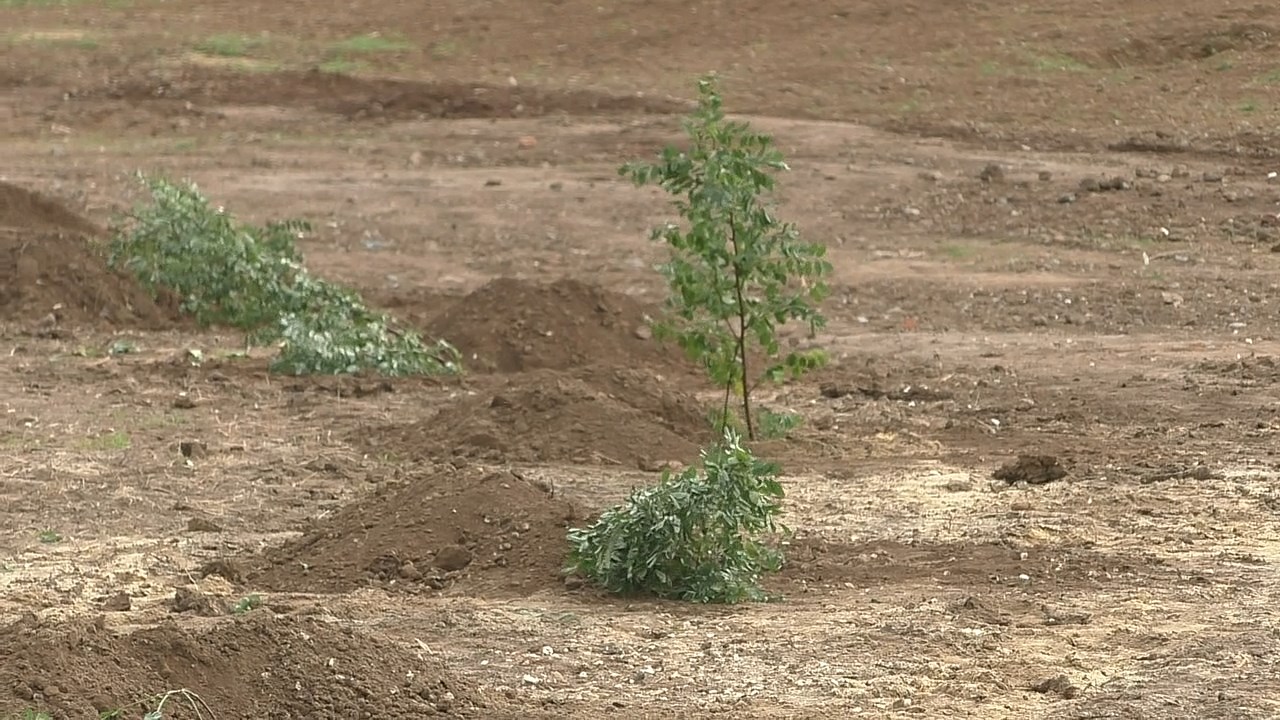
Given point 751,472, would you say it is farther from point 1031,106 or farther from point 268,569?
point 1031,106

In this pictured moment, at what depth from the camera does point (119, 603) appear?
6422 mm

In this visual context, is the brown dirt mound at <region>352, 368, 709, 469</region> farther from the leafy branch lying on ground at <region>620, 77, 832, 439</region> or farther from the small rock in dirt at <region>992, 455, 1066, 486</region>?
the small rock in dirt at <region>992, 455, 1066, 486</region>

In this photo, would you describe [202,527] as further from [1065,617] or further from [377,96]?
[377,96]

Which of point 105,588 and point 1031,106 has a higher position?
point 1031,106

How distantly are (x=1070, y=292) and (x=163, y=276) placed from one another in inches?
192

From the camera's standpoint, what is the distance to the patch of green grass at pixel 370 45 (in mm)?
21781

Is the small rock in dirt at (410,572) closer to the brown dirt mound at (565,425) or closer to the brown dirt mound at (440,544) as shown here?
the brown dirt mound at (440,544)

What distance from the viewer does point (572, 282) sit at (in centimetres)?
1080

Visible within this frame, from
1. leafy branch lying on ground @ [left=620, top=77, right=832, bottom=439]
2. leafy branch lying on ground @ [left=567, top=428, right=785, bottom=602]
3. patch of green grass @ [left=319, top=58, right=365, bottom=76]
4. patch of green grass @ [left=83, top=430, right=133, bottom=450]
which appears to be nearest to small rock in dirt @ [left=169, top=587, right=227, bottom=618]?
leafy branch lying on ground @ [left=567, top=428, right=785, bottom=602]

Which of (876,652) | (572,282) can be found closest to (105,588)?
(876,652)

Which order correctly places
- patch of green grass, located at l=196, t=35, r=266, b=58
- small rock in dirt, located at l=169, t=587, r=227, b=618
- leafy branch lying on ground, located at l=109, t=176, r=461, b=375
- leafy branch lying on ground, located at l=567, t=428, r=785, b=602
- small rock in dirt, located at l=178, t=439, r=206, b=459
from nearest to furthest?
small rock in dirt, located at l=169, t=587, r=227, b=618
leafy branch lying on ground, located at l=567, t=428, r=785, b=602
small rock in dirt, located at l=178, t=439, r=206, b=459
leafy branch lying on ground, located at l=109, t=176, r=461, b=375
patch of green grass, located at l=196, t=35, r=266, b=58

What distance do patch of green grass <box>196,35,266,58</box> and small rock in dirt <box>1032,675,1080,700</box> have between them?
18.1m

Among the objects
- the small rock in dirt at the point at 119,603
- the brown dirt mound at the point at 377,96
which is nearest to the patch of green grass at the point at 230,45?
the brown dirt mound at the point at 377,96

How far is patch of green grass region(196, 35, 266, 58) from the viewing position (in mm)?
22562
